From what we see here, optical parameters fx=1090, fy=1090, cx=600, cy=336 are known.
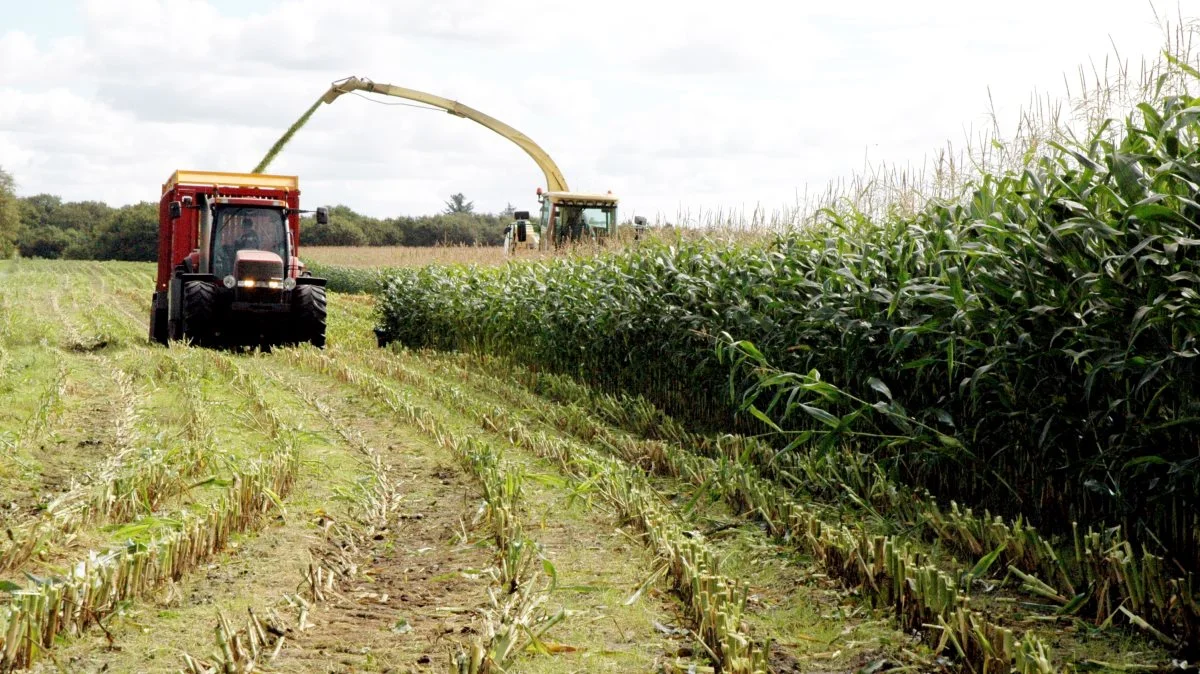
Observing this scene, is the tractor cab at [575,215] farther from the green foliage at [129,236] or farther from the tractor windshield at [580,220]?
the green foliage at [129,236]

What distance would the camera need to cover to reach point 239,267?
49.7 ft

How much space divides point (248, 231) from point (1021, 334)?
13158mm

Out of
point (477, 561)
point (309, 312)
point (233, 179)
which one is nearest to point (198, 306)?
point (309, 312)

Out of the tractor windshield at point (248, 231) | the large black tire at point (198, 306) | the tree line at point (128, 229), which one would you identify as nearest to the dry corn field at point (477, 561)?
the large black tire at point (198, 306)

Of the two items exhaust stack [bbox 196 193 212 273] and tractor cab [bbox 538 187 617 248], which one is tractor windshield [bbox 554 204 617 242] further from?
exhaust stack [bbox 196 193 212 273]

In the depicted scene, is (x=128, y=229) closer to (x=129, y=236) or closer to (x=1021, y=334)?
(x=129, y=236)

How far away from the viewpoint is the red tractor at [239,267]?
1520 centimetres

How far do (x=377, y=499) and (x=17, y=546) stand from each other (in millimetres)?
2035

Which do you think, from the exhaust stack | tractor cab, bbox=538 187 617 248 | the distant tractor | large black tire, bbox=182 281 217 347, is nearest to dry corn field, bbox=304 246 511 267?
the distant tractor

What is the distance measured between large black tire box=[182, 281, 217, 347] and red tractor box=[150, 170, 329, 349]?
1cm

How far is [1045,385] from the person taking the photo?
203 inches

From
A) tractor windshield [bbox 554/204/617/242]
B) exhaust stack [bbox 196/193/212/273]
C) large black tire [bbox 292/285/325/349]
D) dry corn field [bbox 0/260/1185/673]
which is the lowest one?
dry corn field [bbox 0/260/1185/673]

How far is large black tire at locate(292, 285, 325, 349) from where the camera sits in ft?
51.3

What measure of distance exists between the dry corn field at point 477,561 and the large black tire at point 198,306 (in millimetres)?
5892
